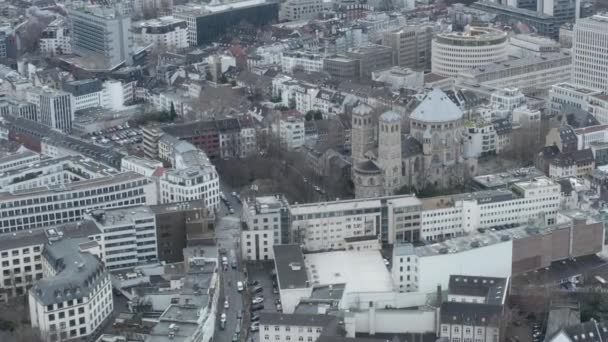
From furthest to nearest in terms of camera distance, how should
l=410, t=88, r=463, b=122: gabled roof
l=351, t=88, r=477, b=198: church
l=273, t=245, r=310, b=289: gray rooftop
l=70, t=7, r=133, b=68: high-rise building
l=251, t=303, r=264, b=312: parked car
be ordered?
l=70, t=7, r=133, b=68: high-rise building, l=410, t=88, r=463, b=122: gabled roof, l=351, t=88, r=477, b=198: church, l=251, t=303, r=264, b=312: parked car, l=273, t=245, r=310, b=289: gray rooftop

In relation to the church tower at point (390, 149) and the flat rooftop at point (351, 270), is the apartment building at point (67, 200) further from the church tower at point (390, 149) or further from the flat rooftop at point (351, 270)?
the church tower at point (390, 149)

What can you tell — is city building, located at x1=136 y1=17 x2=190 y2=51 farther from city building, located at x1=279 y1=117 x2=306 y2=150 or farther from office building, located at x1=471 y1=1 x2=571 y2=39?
city building, located at x1=279 y1=117 x2=306 y2=150

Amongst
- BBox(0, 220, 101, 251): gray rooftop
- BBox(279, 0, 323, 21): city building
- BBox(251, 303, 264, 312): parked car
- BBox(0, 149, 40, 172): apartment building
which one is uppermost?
BBox(0, 220, 101, 251): gray rooftop

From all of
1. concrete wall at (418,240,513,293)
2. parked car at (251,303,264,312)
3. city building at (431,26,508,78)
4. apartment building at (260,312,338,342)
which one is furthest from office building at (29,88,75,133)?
apartment building at (260,312,338,342)

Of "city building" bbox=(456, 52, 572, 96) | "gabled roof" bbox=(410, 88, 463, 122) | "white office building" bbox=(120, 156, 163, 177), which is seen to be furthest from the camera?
"city building" bbox=(456, 52, 572, 96)

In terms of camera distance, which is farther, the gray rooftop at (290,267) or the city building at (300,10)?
the city building at (300,10)

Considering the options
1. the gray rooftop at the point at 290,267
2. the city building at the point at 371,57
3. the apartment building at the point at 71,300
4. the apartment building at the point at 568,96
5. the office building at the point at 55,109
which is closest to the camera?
the apartment building at the point at 71,300

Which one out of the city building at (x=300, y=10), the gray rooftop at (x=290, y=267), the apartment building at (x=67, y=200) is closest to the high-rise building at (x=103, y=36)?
the city building at (x=300, y=10)
